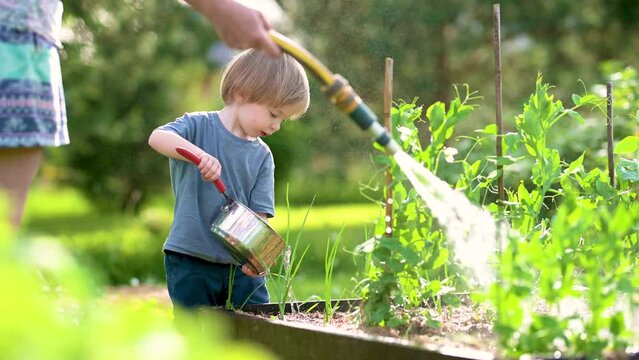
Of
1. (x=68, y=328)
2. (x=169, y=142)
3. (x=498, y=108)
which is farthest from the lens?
(x=169, y=142)

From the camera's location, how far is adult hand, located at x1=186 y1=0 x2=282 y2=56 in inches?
89.3

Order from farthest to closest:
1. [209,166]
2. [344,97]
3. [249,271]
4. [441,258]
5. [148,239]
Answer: [148,239] < [249,271] < [209,166] < [441,258] < [344,97]

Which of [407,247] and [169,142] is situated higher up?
[169,142]

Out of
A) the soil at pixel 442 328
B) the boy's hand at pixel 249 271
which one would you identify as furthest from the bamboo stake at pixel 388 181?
the boy's hand at pixel 249 271

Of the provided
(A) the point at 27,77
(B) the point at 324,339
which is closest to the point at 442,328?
(B) the point at 324,339

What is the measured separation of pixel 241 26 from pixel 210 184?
93 centimetres

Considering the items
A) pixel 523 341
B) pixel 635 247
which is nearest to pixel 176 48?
pixel 635 247

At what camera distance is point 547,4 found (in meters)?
8.52

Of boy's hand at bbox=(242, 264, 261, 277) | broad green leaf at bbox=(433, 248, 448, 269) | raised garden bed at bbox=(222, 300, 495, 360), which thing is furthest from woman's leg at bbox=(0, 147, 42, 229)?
boy's hand at bbox=(242, 264, 261, 277)

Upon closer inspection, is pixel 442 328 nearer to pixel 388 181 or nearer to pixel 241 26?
pixel 388 181

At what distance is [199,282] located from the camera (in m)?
3.09

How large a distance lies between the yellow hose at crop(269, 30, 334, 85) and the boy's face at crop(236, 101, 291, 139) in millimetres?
858

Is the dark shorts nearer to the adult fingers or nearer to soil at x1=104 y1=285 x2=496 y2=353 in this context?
soil at x1=104 y1=285 x2=496 y2=353

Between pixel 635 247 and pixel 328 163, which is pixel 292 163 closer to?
pixel 328 163
